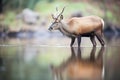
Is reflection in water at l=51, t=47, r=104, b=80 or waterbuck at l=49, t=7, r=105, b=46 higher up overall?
waterbuck at l=49, t=7, r=105, b=46

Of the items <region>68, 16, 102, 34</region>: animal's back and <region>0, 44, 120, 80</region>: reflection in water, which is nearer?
<region>0, 44, 120, 80</region>: reflection in water

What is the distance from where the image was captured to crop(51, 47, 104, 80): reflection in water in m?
3.75

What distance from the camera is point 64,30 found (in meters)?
7.29

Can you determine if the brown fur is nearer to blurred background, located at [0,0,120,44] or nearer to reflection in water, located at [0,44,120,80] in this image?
reflection in water, located at [0,44,120,80]

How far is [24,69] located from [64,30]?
296cm

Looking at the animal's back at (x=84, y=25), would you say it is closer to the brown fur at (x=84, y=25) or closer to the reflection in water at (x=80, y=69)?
the brown fur at (x=84, y=25)

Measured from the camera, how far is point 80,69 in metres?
4.30

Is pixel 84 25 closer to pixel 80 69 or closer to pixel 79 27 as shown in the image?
pixel 79 27

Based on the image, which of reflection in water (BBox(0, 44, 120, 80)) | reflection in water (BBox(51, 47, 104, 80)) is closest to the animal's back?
reflection in water (BBox(0, 44, 120, 80))

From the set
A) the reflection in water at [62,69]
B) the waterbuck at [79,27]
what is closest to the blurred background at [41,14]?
the waterbuck at [79,27]

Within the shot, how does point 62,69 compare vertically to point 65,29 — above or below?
below

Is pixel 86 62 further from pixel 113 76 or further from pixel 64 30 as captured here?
pixel 64 30

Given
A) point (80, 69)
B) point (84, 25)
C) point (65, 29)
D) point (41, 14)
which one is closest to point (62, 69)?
point (80, 69)

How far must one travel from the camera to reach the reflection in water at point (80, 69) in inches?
148
